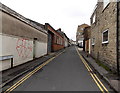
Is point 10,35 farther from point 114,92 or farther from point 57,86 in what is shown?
point 114,92

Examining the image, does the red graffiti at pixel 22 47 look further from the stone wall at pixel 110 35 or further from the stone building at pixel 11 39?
the stone wall at pixel 110 35

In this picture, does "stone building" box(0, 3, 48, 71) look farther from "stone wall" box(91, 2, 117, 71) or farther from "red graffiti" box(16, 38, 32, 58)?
"stone wall" box(91, 2, 117, 71)

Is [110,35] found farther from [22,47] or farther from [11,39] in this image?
[22,47]

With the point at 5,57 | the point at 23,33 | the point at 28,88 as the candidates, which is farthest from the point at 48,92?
the point at 23,33

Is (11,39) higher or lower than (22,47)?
higher

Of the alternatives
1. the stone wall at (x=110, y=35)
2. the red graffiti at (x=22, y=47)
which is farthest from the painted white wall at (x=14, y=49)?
the stone wall at (x=110, y=35)

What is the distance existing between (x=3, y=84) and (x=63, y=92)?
2718 mm

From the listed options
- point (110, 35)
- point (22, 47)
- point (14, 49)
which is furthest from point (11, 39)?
point (110, 35)

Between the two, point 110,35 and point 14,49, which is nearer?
point 110,35

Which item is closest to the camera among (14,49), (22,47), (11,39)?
(11,39)

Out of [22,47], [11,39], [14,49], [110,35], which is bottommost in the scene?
[14,49]

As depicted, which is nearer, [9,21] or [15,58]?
[9,21]

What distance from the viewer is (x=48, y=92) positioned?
13.2 feet

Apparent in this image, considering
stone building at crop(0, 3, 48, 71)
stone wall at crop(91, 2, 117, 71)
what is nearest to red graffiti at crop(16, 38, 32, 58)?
stone building at crop(0, 3, 48, 71)
